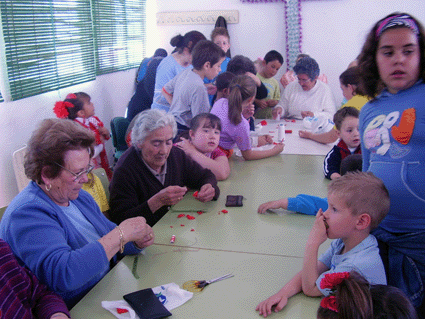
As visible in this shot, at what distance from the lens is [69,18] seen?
4.32 metres

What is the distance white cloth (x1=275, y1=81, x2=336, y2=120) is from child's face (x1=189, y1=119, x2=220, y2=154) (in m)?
2.15

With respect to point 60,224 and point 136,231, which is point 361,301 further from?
point 60,224

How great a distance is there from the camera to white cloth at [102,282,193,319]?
136 centimetres

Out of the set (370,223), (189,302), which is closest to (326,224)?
(370,223)

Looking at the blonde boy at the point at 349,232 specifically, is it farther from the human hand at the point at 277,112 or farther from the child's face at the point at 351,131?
the human hand at the point at 277,112

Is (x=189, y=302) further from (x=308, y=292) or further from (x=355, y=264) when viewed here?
(x=355, y=264)

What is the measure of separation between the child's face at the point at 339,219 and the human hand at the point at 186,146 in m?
1.44

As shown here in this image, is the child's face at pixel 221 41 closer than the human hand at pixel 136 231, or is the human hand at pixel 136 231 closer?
the human hand at pixel 136 231

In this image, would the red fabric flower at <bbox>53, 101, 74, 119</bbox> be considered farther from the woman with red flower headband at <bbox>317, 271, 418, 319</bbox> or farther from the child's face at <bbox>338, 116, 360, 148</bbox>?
the woman with red flower headband at <bbox>317, 271, 418, 319</bbox>

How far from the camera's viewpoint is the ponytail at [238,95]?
3.10 meters

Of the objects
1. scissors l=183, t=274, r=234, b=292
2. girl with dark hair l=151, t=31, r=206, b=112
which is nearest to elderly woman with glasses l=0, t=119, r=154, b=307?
scissors l=183, t=274, r=234, b=292

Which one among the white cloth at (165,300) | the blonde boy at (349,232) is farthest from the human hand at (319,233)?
the white cloth at (165,300)

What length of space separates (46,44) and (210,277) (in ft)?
10.7

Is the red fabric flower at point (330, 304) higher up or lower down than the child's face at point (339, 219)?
lower down
